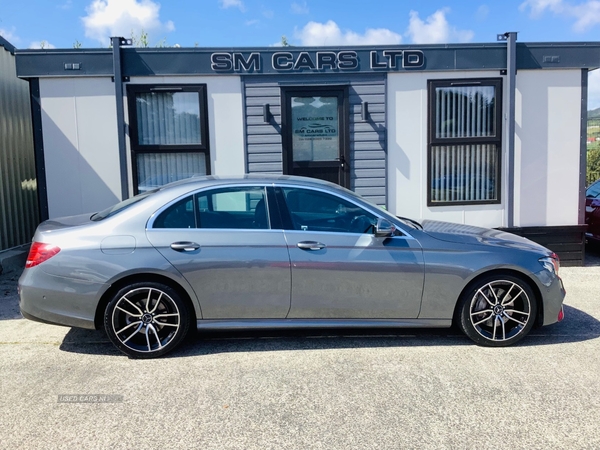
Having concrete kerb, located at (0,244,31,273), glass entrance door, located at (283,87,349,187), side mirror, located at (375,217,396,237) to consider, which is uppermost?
glass entrance door, located at (283,87,349,187)

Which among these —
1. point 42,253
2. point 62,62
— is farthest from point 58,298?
point 62,62

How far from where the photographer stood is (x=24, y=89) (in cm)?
932

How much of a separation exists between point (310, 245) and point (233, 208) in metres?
0.77

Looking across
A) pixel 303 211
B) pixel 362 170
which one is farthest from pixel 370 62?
pixel 303 211

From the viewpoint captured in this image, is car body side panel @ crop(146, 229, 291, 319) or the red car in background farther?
the red car in background

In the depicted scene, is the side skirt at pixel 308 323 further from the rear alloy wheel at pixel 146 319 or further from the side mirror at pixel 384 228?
the side mirror at pixel 384 228

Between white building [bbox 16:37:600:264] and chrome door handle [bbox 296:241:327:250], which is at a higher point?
white building [bbox 16:37:600:264]

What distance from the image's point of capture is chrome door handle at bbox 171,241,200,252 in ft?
14.4

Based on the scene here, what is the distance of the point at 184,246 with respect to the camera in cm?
440

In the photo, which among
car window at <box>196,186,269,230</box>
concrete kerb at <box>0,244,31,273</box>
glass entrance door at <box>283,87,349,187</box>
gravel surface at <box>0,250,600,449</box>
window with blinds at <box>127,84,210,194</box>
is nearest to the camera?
gravel surface at <box>0,250,600,449</box>

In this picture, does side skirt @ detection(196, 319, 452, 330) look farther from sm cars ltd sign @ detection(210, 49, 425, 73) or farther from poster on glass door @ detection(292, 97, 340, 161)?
sm cars ltd sign @ detection(210, 49, 425, 73)

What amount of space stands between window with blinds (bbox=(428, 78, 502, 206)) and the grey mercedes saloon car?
3.43 metres

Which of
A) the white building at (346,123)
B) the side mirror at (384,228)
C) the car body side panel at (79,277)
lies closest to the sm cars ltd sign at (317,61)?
the white building at (346,123)

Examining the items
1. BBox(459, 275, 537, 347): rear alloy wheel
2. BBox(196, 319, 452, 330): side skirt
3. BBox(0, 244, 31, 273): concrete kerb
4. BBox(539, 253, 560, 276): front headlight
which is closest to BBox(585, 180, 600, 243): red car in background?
BBox(539, 253, 560, 276): front headlight
